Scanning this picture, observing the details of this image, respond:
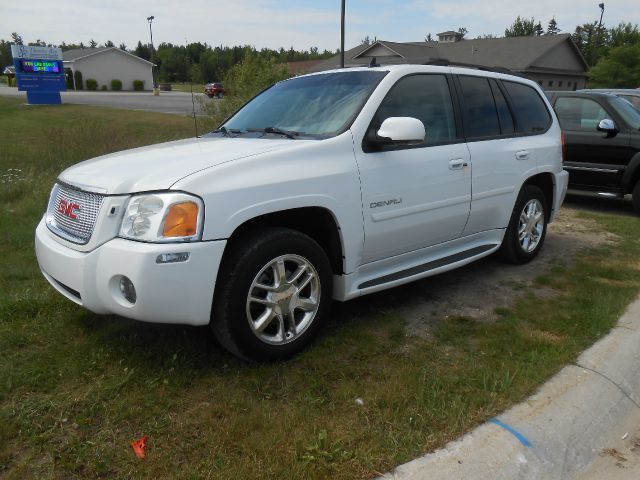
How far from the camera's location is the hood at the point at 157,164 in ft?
9.41

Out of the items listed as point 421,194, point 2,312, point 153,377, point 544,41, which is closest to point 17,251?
point 2,312

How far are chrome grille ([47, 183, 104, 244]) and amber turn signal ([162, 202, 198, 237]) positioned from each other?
0.47 m

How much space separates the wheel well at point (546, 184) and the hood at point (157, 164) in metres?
2.92

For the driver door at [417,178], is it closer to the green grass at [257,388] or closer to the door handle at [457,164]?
the door handle at [457,164]

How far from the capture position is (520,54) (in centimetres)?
3881

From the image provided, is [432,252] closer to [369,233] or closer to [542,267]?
[369,233]

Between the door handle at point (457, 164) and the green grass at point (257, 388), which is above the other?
the door handle at point (457, 164)

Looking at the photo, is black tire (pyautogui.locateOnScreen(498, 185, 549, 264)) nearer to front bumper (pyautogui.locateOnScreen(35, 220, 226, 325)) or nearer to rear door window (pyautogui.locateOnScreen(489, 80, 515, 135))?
rear door window (pyautogui.locateOnScreen(489, 80, 515, 135))

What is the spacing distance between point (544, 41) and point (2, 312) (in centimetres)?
4235

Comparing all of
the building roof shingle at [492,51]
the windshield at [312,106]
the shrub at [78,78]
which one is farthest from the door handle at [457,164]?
the shrub at [78,78]

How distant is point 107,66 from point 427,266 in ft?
257

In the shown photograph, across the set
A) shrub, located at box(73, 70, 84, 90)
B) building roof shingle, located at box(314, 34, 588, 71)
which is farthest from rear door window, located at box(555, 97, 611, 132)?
shrub, located at box(73, 70, 84, 90)

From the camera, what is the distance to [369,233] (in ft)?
11.5

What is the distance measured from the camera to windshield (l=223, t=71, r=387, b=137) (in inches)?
143
